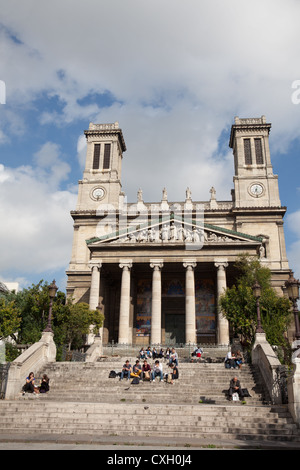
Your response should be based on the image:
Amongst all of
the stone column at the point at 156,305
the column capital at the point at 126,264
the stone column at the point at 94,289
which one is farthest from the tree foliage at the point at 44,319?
the column capital at the point at 126,264

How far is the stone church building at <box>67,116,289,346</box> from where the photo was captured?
39438mm

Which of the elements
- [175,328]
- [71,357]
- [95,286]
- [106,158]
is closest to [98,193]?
[106,158]

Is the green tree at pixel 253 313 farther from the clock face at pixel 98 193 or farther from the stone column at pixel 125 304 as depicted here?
the clock face at pixel 98 193

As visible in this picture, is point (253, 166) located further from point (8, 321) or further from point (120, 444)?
point (120, 444)

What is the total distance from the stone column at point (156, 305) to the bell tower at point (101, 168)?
1714 centimetres

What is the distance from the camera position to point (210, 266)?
41438 mm

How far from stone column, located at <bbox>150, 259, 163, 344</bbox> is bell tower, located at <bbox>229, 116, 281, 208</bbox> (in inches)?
704

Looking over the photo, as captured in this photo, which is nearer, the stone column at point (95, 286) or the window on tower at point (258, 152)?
the stone column at point (95, 286)

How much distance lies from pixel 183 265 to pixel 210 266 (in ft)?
11.2

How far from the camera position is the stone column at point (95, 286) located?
3903cm

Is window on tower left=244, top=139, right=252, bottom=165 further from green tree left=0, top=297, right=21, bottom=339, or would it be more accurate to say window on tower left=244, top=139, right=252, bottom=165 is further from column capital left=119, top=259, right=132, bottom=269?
green tree left=0, top=297, right=21, bottom=339

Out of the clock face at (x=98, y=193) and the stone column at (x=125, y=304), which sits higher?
the clock face at (x=98, y=193)

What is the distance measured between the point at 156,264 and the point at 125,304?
15.8 ft

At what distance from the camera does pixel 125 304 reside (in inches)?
1537
